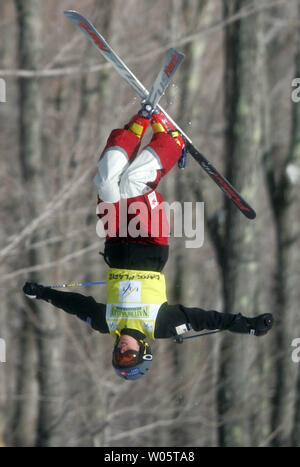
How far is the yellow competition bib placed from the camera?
6.03 meters

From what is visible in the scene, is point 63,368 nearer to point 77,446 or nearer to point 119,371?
point 77,446

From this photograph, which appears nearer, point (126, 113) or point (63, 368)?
point (126, 113)

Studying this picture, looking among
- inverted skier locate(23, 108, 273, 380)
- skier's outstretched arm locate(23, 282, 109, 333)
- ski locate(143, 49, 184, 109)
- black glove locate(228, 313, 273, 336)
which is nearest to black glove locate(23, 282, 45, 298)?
skier's outstretched arm locate(23, 282, 109, 333)

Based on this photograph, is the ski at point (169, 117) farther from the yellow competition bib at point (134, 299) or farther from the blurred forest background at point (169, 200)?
the blurred forest background at point (169, 200)

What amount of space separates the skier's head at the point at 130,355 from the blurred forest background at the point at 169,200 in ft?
15.2

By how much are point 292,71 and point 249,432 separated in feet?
20.1

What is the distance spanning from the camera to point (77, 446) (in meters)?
14.2

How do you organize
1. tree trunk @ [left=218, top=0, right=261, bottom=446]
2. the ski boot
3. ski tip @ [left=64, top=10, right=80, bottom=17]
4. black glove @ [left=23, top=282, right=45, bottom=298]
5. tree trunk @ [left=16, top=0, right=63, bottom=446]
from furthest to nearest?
1. tree trunk @ [left=16, top=0, right=63, bottom=446]
2. tree trunk @ [left=218, top=0, right=261, bottom=446]
3. black glove @ [left=23, top=282, right=45, bottom=298]
4. ski tip @ [left=64, top=10, right=80, bottom=17]
5. the ski boot

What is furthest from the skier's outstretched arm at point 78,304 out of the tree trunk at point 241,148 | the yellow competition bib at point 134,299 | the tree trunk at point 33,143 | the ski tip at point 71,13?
the tree trunk at point 241,148

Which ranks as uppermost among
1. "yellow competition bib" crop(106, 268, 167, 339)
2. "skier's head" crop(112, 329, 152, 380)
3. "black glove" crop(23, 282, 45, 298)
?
"black glove" crop(23, 282, 45, 298)

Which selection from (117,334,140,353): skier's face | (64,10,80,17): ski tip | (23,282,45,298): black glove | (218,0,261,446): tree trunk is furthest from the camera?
(218,0,261,446): tree trunk

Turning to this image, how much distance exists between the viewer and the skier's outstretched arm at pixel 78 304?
6.34 meters

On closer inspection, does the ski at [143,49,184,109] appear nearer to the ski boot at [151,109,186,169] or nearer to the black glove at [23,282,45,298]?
the ski boot at [151,109,186,169]
